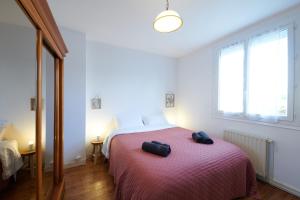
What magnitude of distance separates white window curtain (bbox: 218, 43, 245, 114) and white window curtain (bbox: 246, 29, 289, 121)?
0.14 metres

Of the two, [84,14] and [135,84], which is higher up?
[84,14]

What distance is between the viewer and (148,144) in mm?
1795

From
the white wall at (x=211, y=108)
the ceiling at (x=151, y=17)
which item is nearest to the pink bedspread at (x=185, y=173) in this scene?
the white wall at (x=211, y=108)

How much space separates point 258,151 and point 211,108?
1124 millimetres

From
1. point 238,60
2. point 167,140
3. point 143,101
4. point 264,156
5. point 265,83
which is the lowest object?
point 264,156

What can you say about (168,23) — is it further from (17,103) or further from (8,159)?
(8,159)

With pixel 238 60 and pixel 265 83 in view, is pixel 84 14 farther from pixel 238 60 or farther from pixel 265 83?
pixel 265 83

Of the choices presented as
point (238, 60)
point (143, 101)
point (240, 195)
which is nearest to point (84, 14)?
point (143, 101)

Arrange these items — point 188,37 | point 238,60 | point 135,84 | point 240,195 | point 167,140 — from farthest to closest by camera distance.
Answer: point 135,84
point 188,37
point 238,60
point 167,140
point 240,195

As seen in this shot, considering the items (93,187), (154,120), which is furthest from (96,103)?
(93,187)

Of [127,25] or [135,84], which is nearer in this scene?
[127,25]

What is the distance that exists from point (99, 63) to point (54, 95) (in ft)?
5.26

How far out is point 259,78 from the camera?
88.3 inches

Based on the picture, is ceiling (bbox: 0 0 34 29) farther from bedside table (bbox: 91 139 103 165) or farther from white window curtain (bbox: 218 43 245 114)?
white window curtain (bbox: 218 43 245 114)
